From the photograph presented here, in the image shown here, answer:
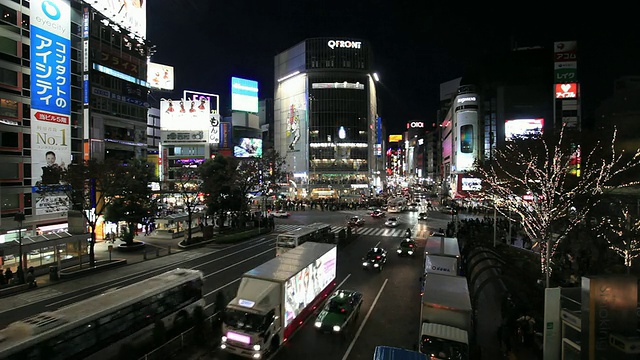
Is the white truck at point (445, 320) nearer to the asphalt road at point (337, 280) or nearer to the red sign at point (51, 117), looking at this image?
the asphalt road at point (337, 280)

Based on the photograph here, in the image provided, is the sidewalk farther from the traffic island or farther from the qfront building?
the qfront building

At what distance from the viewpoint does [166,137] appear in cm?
6103

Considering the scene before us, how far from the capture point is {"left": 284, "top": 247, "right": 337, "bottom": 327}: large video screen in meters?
11.6

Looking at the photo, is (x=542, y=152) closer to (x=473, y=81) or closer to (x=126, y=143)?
(x=126, y=143)

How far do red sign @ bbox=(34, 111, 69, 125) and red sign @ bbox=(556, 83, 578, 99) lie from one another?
68.1 meters

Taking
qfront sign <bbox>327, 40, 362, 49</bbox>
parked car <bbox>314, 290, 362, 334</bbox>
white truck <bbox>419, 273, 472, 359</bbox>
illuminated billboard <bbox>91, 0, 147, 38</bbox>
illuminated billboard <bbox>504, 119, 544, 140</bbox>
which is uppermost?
qfront sign <bbox>327, 40, 362, 49</bbox>

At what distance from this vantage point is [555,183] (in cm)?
1844

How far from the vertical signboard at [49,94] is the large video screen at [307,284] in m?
21.4

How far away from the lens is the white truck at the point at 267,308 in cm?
1020

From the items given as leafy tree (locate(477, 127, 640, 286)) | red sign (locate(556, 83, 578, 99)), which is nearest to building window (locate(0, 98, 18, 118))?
leafy tree (locate(477, 127, 640, 286))

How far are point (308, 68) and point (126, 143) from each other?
191ft

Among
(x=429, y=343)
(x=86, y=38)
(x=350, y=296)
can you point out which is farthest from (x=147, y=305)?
(x=86, y=38)

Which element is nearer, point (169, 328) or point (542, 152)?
point (169, 328)

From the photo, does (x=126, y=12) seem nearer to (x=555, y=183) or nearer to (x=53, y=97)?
(x=53, y=97)
